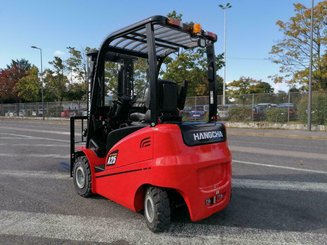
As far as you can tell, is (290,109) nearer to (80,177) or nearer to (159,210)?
(80,177)

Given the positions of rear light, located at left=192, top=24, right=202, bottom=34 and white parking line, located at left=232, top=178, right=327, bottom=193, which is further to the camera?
white parking line, located at left=232, top=178, right=327, bottom=193

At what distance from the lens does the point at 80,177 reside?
573cm

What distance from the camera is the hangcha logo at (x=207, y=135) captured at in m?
4.18

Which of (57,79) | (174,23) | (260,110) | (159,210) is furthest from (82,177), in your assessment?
(57,79)

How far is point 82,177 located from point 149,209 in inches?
72.5

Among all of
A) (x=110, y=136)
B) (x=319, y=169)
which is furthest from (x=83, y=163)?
(x=319, y=169)

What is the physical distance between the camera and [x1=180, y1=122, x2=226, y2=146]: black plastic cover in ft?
13.5

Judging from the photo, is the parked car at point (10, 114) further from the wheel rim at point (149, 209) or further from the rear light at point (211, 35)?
the wheel rim at point (149, 209)

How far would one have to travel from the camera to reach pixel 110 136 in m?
5.06

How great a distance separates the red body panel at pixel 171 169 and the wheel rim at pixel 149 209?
0.17m

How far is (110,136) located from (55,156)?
18.1 ft

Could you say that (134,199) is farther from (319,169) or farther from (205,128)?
(319,169)

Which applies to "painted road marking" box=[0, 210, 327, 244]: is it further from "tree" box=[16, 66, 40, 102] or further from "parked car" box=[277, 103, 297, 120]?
"tree" box=[16, 66, 40, 102]

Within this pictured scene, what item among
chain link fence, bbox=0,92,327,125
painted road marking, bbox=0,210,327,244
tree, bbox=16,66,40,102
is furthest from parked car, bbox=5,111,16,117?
painted road marking, bbox=0,210,327,244
